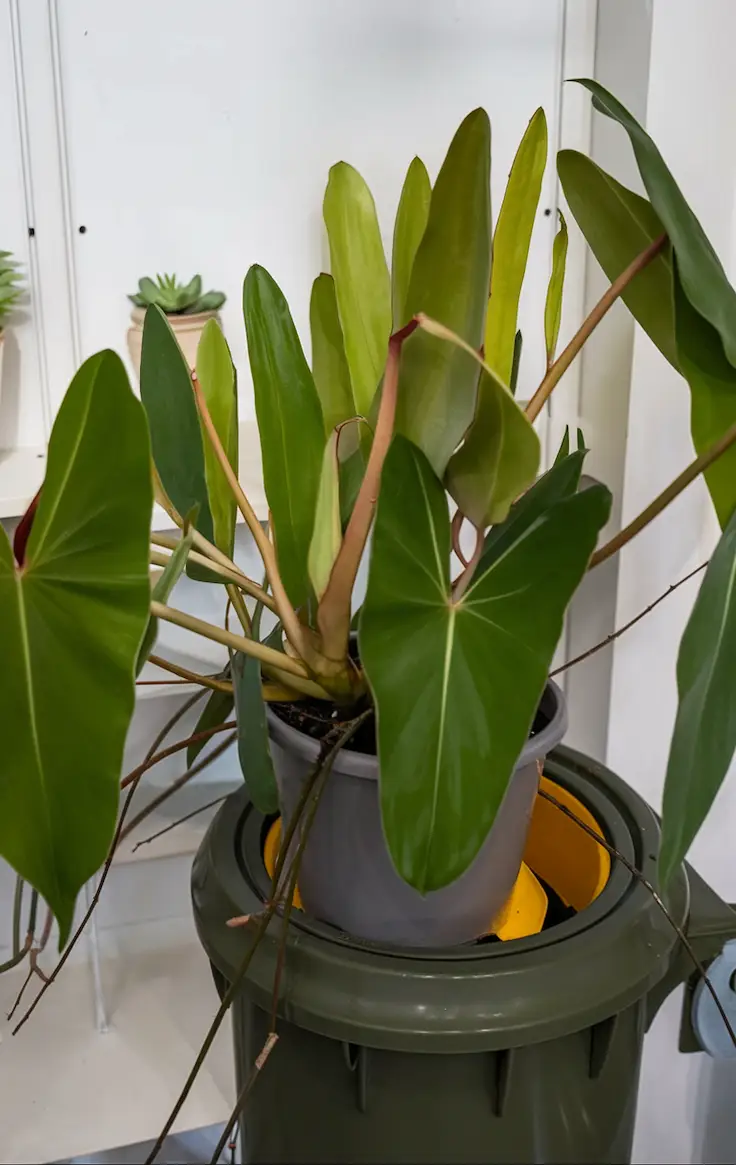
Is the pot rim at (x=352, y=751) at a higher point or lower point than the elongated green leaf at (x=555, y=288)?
lower

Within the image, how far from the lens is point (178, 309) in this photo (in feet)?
3.23

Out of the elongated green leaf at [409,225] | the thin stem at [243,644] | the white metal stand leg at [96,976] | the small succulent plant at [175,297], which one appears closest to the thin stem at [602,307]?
the elongated green leaf at [409,225]

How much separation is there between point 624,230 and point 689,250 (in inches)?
4.1

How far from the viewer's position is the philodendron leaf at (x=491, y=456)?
1.66 ft

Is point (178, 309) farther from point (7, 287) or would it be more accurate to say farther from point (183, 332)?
point (7, 287)

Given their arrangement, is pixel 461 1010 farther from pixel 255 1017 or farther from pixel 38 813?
pixel 38 813

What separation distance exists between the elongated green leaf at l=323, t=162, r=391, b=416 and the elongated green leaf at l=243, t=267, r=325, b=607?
0.12ft

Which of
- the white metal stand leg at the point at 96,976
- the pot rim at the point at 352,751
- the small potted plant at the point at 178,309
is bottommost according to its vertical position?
the white metal stand leg at the point at 96,976

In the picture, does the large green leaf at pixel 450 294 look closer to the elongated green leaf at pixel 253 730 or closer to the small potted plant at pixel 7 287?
the elongated green leaf at pixel 253 730

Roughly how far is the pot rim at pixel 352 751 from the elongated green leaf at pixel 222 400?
13cm

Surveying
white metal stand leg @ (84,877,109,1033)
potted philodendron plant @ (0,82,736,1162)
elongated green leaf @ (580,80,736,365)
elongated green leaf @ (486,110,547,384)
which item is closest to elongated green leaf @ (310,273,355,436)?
potted philodendron plant @ (0,82,736,1162)

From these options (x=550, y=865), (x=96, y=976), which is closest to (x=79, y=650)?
(x=550, y=865)

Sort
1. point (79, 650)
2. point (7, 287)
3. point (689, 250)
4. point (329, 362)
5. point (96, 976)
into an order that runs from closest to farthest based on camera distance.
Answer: point (79, 650) < point (689, 250) < point (329, 362) < point (7, 287) < point (96, 976)

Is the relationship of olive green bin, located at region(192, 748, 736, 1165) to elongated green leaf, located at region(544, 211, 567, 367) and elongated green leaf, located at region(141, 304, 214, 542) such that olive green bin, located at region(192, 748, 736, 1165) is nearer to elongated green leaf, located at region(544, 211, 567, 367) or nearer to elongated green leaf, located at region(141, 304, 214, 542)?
elongated green leaf, located at region(141, 304, 214, 542)
